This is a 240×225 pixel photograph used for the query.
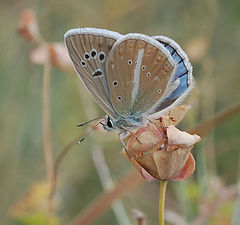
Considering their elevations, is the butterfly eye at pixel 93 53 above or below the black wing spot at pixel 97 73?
above

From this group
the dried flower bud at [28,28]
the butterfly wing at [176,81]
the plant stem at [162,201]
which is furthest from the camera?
the dried flower bud at [28,28]

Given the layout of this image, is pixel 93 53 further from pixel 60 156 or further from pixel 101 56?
pixel 60 156

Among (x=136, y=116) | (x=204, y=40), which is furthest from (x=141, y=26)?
(x=136, y=116)

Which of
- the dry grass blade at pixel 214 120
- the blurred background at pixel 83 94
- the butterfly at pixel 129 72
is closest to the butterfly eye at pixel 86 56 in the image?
the butterfly at pixel 129 72

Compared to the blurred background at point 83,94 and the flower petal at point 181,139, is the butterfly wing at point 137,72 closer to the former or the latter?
the flower petal at point 181,139

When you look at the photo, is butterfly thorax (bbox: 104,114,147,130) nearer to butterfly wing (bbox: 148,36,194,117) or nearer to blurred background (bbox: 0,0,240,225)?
butterfly wing (bbox: 148,36,194,117)

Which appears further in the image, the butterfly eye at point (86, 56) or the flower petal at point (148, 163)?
the butterfly eye at point (86, 56)

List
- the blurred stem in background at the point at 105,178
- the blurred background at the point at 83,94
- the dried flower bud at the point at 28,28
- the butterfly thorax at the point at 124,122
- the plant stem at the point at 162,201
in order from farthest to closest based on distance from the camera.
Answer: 1. the blurred background at the point at 83,94
2. the dried flower bud at the point at 28,28
3. the blurred stem in background at the point at 105,178
4. the butterfly thorax at the point at 124,122
5. the plant stem at the point at 162,201

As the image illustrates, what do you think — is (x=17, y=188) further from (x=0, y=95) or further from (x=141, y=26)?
(x=141, y=26)
